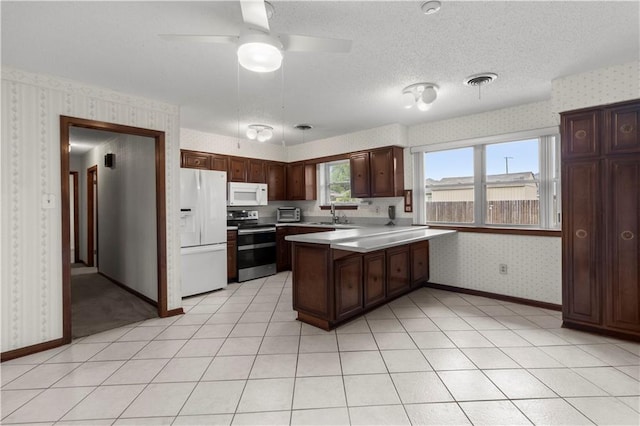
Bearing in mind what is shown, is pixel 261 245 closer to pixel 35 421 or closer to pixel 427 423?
pixel 35 421

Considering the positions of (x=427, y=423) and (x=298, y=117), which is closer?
(x=427, y=423)

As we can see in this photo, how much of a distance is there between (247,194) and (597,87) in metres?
4.67

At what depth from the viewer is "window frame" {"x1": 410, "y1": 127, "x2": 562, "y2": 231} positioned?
3590 mm

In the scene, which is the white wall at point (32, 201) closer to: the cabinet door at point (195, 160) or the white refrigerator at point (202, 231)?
the white refrigerator at point (202, 231)

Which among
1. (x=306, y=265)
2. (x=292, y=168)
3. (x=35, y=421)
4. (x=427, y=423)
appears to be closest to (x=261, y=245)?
(x=292, y=168)

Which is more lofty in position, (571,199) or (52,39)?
(52,39)

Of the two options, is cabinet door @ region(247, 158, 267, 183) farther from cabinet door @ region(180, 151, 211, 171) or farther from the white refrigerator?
the white refrigerator

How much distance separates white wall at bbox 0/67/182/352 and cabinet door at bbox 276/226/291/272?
3.17 meters

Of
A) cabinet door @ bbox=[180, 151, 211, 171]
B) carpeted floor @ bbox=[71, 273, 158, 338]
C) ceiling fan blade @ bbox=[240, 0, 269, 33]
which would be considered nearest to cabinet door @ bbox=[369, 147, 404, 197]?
cabinet door @ bbox=[180, 151, 211, 171]

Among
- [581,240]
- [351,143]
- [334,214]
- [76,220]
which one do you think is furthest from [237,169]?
[581,240]

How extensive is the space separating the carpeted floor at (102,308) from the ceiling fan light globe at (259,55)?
3089 mm

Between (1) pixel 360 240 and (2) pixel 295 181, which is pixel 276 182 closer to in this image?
(2) pixel 295 181

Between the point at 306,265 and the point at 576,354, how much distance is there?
2405 mm

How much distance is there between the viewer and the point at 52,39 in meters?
2.15
